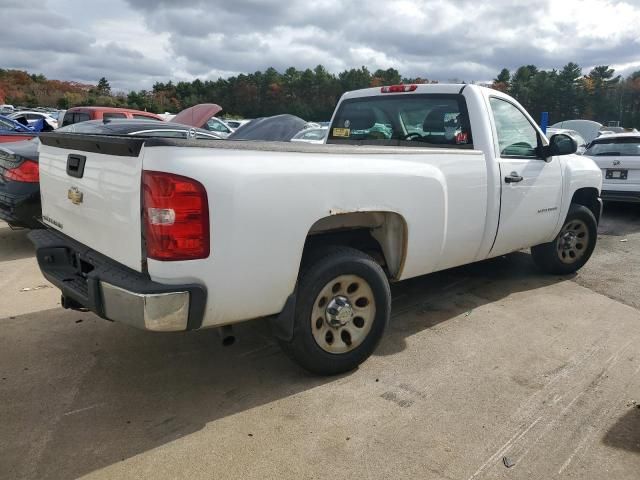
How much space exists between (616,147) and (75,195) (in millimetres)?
9325

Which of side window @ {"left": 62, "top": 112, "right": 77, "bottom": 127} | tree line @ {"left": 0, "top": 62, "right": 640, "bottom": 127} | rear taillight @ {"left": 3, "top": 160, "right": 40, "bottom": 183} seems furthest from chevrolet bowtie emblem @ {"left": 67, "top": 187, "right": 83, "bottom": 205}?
tree line @ {"left": 0, "top": 62, "right": 640, "bottom": 127}

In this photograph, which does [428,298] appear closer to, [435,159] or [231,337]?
[435,159]

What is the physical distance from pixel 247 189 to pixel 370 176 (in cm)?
91

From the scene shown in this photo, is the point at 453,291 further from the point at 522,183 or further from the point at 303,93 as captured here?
the point at 303,93

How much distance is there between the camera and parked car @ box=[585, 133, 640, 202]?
8805 millimetres

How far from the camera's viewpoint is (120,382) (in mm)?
3275

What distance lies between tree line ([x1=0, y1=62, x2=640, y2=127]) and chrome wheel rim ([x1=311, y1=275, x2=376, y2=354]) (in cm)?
4973

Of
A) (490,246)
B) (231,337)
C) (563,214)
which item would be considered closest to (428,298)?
(490,246)

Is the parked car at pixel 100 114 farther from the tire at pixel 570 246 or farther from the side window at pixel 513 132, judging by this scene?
the tire at pixel 570 246

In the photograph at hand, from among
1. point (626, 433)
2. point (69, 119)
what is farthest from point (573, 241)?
point (69, 119)

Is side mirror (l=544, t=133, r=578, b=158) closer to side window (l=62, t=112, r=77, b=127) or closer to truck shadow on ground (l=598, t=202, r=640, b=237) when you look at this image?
truck shadow on ground (l=598, t=202, r=640, b=237)

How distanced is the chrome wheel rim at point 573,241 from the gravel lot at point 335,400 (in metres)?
0.94

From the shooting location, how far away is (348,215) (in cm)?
329

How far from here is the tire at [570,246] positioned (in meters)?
5.44
